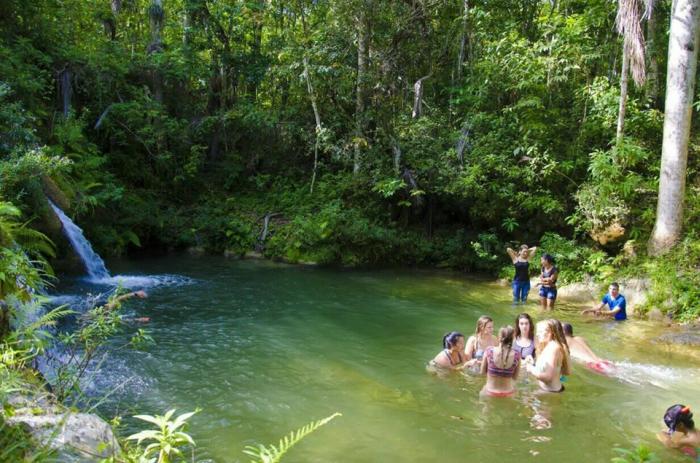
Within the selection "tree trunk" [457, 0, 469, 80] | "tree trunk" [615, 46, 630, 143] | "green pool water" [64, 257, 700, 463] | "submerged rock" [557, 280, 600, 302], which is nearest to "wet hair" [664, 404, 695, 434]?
"green pool water" [64, 257, 700, 463]

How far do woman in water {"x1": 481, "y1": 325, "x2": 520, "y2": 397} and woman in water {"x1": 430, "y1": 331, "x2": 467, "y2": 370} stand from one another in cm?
95

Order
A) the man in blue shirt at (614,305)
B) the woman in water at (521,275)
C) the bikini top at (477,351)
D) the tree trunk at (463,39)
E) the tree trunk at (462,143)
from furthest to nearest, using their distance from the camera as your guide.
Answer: the tree trunk at (463,39) < the tree trunk at (462,143) < the woman in water at (521,275) < the man in blue shirt at (614,305) < the bikini top at (477,351)

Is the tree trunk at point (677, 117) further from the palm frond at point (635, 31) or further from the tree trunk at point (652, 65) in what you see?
the tree trunk at point (652, 65)

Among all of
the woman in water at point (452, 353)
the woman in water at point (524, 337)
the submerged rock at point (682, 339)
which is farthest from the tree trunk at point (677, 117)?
the woman in water at point (452, 353)

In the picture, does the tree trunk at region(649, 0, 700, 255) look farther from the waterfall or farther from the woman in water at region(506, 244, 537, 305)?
the waterfall

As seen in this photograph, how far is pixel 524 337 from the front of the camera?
8391 mm

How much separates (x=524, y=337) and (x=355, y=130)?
1271 cm

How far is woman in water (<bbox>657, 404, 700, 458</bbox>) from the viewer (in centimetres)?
580

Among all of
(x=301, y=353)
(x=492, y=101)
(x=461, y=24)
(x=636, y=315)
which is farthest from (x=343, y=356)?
(x=461, y=24)

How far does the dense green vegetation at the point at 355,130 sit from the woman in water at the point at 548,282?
7.73ft

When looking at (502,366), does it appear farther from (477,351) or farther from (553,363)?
(477,351)

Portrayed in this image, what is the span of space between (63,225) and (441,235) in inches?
457

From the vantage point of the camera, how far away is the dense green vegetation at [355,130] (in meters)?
15.5

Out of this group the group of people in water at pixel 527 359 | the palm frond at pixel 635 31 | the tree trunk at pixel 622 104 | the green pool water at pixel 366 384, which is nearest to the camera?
the group of people in water at pixel 527 359
